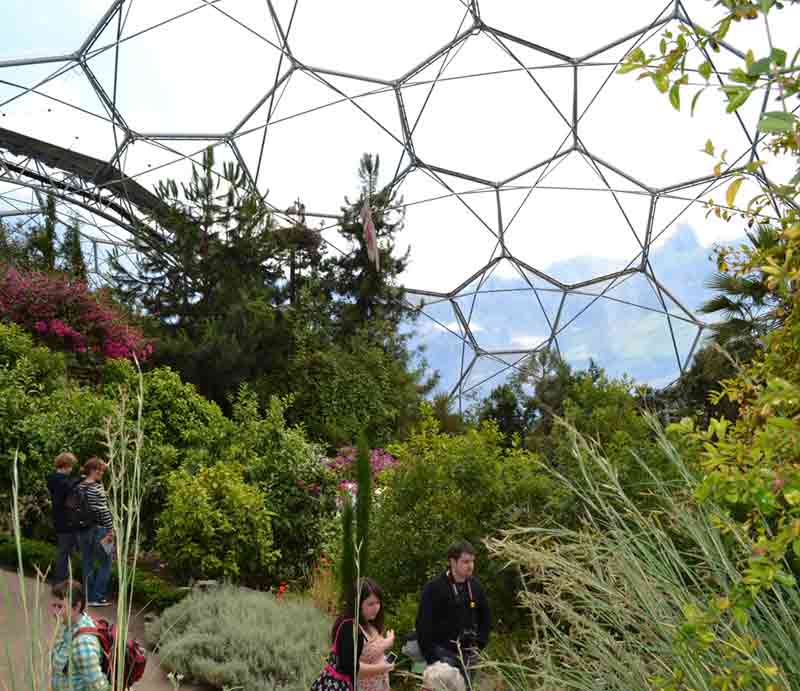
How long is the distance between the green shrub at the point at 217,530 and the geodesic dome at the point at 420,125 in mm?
14456

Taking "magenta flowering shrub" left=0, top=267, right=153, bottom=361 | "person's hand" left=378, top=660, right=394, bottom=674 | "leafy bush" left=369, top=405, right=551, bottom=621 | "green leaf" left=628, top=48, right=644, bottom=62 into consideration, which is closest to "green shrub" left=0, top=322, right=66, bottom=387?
"magenta flowering shrub" left=0, top=267, right=153, bottom=361

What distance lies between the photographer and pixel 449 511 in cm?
847

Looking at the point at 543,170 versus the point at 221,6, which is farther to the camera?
the point at 543,170

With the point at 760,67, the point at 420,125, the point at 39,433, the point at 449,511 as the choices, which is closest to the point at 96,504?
the point at 39,433

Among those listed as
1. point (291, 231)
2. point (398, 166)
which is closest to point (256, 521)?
point (291, 231)

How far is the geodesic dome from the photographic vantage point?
24766mm

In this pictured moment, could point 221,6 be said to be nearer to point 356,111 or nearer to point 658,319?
point 356,111

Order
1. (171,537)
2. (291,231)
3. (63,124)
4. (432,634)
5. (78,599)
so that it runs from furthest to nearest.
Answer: (63,124) → (291,231) → (171,537) → (432,634) → (78,599)

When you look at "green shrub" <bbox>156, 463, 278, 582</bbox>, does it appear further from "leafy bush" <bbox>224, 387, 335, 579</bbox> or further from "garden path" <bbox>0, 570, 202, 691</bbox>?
"garden path" <bbox>0, 570, 202, 691</bbox>

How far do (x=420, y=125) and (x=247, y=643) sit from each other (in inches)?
810

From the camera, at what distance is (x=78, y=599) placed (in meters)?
4.71

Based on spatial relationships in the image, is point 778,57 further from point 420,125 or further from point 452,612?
point 420,125

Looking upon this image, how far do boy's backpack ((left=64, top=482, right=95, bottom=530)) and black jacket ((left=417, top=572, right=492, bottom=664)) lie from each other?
176 inches

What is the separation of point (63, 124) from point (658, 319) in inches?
706
